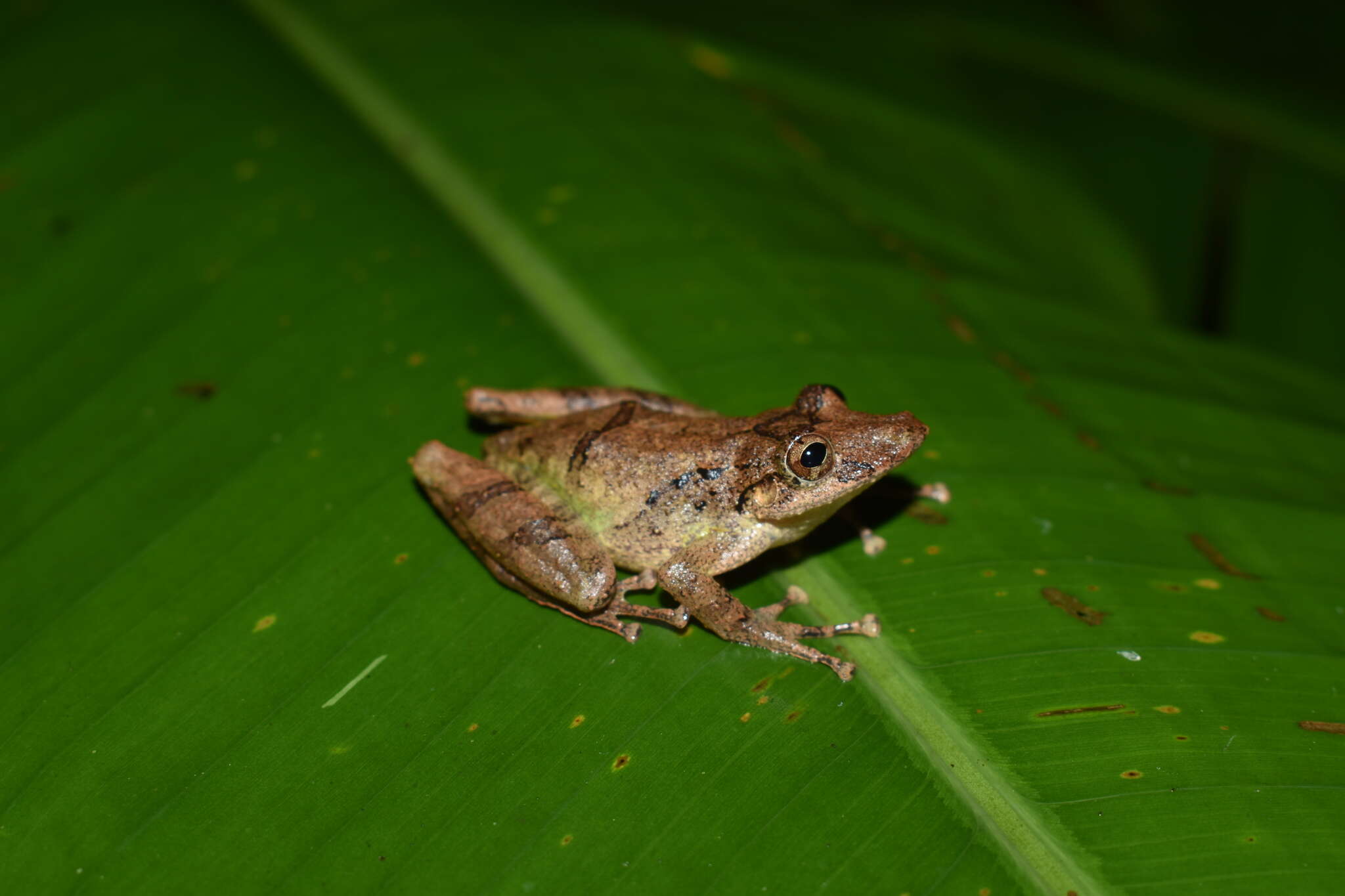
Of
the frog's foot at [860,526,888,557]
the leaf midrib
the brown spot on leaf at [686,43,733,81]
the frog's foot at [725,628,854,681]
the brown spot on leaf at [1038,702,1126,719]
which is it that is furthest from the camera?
the brown spot on leaf at [686,43,733,81]

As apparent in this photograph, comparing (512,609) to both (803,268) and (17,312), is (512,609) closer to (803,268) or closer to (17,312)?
(803,268)

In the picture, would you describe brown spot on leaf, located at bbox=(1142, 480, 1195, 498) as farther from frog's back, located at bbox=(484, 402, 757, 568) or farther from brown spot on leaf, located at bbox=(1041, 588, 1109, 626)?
frog's back, located at bbox=(484, 402, 757, 568)

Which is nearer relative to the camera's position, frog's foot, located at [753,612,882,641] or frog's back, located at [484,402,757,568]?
frog's foot, located at [753,612,882,641]

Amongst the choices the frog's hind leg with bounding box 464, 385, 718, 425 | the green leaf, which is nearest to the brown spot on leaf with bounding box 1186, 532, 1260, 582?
the green leaf

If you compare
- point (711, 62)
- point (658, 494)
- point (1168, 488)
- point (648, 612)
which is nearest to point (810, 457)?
point (658, 494)

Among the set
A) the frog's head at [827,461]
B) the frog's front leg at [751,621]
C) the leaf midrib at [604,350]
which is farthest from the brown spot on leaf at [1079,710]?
the frog's head at [827,461]

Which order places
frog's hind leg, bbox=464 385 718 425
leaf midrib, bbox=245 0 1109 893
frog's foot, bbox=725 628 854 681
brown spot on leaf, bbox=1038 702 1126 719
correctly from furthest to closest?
frog's hind leg, bbox=464 385 718 425 → frog's foot, bbox=725 628 854 681 → brown spot on leaf, bbox=1038 702 1126 719 → leaf midrib, bbox=245 0 1109 893

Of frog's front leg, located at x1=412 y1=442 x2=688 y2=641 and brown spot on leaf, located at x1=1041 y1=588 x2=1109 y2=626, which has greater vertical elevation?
frog's front leg, located at x1=412 y1=442 x2=688 y2=641

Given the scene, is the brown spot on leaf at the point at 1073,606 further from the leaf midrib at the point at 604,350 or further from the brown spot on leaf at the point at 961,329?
the brown spot on leaf at the point at 961,329
